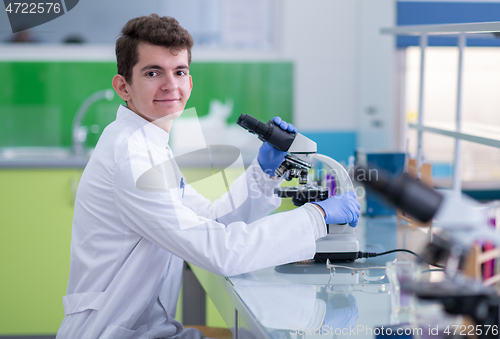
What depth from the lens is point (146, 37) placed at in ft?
4.42

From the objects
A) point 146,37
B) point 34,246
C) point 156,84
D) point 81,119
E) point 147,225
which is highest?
point 146,37

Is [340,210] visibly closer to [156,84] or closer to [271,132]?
[271,132]

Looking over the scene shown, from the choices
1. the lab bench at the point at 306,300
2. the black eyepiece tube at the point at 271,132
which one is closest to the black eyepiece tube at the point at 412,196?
the lab bench at the point at 306,300

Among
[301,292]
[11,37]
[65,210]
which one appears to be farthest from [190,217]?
[11,37]

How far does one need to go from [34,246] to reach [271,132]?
1.84 m

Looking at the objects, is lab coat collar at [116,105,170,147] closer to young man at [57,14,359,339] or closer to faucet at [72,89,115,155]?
young man at [57,14,359,339]

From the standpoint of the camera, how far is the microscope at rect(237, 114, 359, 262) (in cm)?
129

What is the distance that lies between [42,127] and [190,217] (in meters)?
2.43

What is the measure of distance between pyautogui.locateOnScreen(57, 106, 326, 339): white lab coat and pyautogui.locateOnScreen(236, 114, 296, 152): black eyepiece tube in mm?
195

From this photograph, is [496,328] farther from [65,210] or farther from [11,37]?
[11,37]

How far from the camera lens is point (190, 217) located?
1.20 metres

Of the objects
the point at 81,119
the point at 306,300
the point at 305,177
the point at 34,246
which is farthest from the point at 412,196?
the point at 81,119

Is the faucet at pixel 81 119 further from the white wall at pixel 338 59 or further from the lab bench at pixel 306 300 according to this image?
the lab bench at pixel 306 300

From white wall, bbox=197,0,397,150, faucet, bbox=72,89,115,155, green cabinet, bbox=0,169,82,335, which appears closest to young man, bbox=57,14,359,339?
green cabinet, bbox=0,169,82,335
